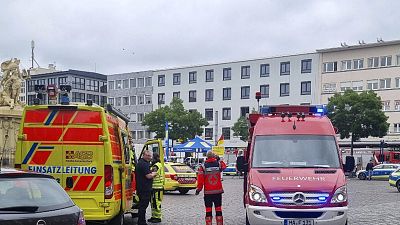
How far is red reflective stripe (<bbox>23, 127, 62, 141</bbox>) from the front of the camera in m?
11.3

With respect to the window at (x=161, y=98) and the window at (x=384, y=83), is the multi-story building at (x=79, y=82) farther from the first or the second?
the window at (x=384, y=83)

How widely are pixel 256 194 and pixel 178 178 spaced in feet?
54.3

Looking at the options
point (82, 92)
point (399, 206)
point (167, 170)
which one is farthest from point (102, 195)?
point (82, 92)

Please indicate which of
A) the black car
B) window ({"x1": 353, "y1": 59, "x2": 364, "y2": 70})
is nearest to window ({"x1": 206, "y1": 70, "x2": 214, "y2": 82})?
window ({"x1": 353, "y1": 59, "x2": 364, "y2": 70})

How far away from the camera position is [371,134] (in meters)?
55.9

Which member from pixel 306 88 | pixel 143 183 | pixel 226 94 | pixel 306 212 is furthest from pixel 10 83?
pixel 226 94

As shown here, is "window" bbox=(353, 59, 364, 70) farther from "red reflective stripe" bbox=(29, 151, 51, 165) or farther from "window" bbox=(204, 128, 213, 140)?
"red reflective stripe" bbox=(29, 151, 51, 165)

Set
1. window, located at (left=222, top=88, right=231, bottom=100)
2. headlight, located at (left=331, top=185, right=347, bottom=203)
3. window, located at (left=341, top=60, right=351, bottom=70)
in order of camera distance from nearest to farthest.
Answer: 1. headlight, located at (left=331, top=185, right=347, bottom=203)
2. window, located at (left=341, top=60, right=351, bottom=70)
3. window, located at (left=222, top=88, right=231, bottom=100)

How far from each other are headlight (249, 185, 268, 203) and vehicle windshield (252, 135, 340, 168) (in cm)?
86

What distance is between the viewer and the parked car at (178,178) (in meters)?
27.4

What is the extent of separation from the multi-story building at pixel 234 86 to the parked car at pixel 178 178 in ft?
153

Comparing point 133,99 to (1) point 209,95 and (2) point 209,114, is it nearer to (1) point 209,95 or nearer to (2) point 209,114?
(1) point 209,95

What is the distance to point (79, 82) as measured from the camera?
335 ft

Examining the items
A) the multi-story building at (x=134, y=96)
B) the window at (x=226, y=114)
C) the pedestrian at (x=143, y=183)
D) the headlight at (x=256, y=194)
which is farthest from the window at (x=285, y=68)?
the headlight at (x=256, y=194)
